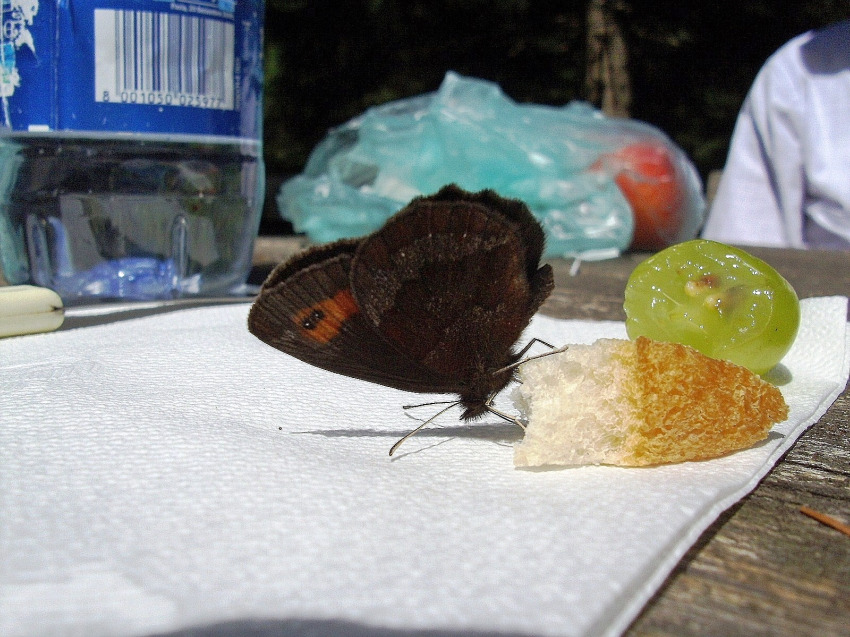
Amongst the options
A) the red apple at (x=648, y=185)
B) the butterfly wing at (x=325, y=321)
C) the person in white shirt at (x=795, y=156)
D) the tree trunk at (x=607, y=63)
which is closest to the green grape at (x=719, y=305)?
the butterfly wing at (x=325, y=321)

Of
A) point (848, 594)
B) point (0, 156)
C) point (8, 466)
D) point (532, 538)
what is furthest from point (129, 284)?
point (848, 594)

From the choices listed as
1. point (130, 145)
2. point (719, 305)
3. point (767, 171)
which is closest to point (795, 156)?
point (767, 171)

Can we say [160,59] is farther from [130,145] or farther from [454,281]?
[454,281]

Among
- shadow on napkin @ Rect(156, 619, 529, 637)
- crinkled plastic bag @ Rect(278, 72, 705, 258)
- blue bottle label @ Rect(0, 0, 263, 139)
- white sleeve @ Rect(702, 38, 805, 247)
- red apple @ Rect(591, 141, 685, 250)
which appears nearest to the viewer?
shadow on napkin @ Rect(156, 619, 529, 637)

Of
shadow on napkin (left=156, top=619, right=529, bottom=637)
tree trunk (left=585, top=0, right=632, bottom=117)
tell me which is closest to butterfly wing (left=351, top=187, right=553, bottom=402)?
shadow on napkin (left=156, top=619, right=529, bottom=637)

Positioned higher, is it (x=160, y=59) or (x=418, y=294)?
(x=160, y=59)

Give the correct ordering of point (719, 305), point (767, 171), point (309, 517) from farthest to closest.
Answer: point (767, 171)
point (719, 305)
point (309, 517)

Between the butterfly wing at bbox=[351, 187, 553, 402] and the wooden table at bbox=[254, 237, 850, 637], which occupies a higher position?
the butterfly wing at bbox=[351, 187, 553, 402]

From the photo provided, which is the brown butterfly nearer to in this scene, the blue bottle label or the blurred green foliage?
the blue bottle label
